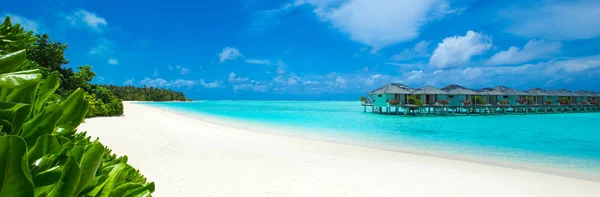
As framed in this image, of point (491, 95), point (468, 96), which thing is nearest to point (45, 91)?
point (468, 96)

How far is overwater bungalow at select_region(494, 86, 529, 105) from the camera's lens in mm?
47344

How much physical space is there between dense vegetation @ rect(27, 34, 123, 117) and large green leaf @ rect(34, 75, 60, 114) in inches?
574

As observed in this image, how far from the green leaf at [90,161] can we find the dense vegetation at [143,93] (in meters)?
95.8

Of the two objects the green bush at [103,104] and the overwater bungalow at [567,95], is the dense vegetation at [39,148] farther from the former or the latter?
the overwater bungalow at [567,95]

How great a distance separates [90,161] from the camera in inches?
22.1

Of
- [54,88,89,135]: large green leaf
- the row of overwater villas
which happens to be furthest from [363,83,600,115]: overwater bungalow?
[54,88,89,135]: large green leaf

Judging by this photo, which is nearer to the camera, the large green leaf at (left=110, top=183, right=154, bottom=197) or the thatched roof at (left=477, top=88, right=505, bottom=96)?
the large green leaf at (left=110, top=183, right=154, bottom=197)

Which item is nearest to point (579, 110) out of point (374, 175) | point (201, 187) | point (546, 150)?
point (546, 150)

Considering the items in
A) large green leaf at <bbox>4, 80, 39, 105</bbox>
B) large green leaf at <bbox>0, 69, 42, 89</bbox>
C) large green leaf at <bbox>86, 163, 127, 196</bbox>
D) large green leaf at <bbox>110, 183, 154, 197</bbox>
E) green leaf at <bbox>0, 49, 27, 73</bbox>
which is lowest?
large green leaf at <bbox>110, 183, 154, 197</bbox>

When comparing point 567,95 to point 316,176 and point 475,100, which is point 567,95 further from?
point 316,176

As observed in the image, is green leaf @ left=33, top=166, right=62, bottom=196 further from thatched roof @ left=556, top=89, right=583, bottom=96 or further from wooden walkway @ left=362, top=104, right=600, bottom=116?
thatched roof @ left=556, top=89, right=583, bottom=96

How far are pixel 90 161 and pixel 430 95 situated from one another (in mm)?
45512

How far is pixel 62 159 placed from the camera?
0.60 meters

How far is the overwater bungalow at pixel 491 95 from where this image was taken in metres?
46.1
